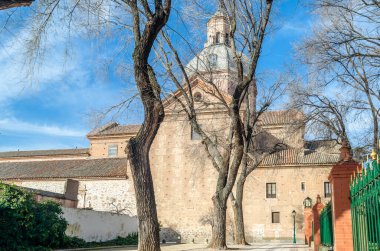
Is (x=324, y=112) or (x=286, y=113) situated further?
(x=286, y=113)

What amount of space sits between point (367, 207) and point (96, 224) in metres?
19.6

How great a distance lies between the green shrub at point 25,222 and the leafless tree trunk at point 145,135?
587cm

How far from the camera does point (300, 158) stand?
3328cm

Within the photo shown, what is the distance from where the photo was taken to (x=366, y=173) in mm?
4551

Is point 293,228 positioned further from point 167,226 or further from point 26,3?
point 26,3

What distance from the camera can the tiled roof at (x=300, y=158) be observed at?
107ft

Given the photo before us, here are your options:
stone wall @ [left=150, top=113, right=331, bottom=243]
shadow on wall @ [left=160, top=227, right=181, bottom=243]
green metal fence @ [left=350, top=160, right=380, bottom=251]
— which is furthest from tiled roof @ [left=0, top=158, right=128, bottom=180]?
green metal fence @ [left=350, top=160, right=380, bottom=251]

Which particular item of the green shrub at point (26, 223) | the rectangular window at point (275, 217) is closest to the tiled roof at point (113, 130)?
the rectangular window at point (275, 217)

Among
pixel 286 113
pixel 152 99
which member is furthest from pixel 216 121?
pixel 152 99

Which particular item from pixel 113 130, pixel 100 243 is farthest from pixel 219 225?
pixel 113 130

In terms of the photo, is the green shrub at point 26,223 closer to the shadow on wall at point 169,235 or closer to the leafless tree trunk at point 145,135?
the leafless tree trunk at point 145,135

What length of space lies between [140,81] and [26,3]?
3.80m

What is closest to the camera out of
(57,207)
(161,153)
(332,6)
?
(332,6)

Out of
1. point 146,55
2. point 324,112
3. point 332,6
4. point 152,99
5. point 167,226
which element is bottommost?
point 167,226
